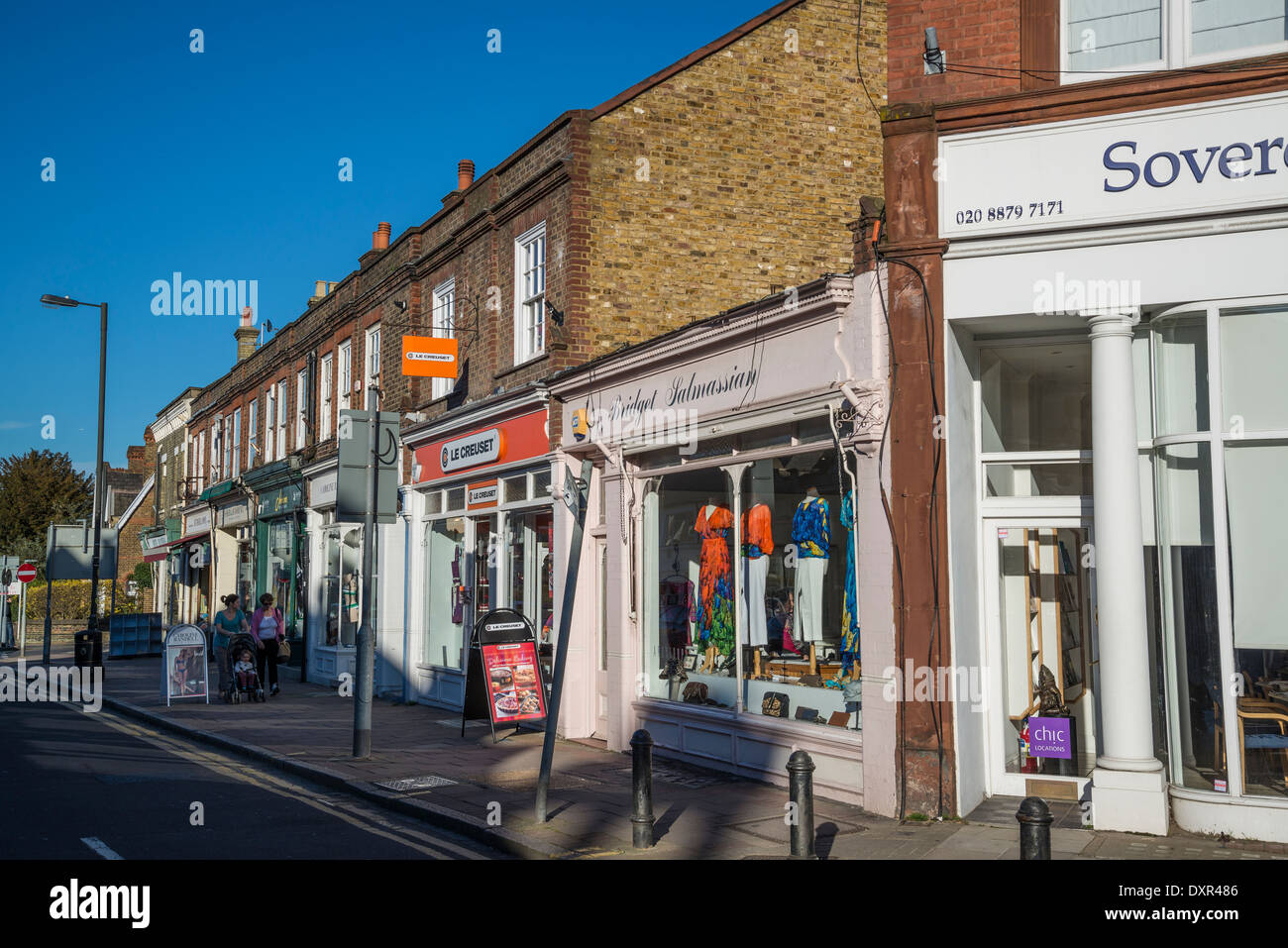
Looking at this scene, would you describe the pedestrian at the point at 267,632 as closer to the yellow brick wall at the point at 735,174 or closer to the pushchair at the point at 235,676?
the pushchair at the point at 235,676

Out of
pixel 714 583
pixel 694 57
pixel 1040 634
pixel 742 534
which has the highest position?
pixel 694 57

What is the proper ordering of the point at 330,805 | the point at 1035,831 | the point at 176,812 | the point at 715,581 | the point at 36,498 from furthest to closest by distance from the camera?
the point at 36,498
the point at 715,581
the point at 330,805
the point at 176,812
the point at 1035,831

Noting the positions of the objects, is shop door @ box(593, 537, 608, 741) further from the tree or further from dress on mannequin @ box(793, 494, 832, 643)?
the tree

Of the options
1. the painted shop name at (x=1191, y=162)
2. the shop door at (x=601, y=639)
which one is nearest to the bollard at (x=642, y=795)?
the painted shop name at (x=1191, y=162)

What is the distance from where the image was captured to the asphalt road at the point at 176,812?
25.7ft

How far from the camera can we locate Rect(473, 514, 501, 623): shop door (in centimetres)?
1673

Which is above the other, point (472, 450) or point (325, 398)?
point (325, 398)

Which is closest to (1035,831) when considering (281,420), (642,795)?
(642,795)

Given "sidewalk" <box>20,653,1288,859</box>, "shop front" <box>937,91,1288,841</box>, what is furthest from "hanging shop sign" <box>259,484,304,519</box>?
"shop front" <box>937,91,1288,841</box>

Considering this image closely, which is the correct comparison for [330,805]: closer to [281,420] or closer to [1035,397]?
[1035,397]

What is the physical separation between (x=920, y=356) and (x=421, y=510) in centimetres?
1241

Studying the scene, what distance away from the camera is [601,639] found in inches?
553

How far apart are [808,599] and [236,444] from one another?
87.3 ft
